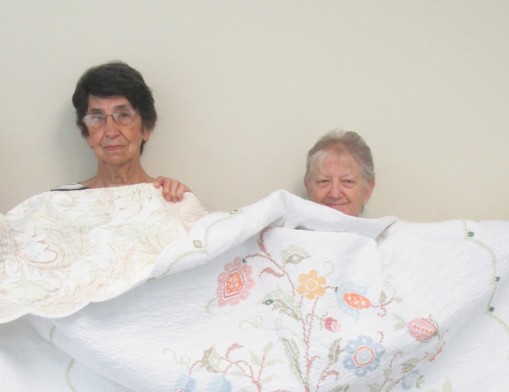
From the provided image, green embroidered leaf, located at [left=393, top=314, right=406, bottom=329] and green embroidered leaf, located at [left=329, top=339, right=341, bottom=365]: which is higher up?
green embroidered leaf, located at [left=393, top=314, right=406, bottom=329]

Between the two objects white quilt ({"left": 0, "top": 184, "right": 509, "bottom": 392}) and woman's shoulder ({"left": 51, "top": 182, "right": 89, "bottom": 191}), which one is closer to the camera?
white quilt ({"left": 0, "top": 184, "right": 509, "bottom": 392})

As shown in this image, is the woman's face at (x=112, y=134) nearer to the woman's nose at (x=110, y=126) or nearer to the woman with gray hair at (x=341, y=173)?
the woman's nose at (x=110, y=126)

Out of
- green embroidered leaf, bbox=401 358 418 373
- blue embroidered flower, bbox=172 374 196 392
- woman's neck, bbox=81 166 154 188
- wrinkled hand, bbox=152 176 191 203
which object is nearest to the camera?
blue embroidered flower, bbox=172 374 196 392

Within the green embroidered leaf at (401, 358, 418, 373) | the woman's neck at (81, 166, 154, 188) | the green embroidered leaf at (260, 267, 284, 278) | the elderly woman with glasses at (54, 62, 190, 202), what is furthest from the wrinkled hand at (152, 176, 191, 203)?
the green embroidered leaf at (401, 358, 418, 373)

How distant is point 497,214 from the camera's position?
1.78 meters

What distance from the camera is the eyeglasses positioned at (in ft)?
4.99

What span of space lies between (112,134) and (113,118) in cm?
5

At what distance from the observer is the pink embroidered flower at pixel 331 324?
114 centimetres

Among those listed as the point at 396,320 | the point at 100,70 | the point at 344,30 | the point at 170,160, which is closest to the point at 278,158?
the point at 170,160

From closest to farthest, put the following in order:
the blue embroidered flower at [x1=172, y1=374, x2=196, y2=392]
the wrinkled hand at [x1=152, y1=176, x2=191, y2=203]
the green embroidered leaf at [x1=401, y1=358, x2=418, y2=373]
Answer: the blue embroidered flower at [x1=172, y1=374, x2=196, y2=392] → the green embroidered leaf at [x1=401, y1=358, x2=418, y2=373] → the wrinkled hand at [x1=152, y1=176, x2=191, y2=203]

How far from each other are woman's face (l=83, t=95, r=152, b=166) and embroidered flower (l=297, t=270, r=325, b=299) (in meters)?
0.67

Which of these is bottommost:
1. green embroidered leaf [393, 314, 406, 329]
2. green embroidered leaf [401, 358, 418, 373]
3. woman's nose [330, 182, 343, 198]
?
green embroidered leaf [401, 358, 418, 373]

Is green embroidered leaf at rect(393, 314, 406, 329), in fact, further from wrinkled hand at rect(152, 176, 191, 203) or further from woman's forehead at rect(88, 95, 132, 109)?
woman's forehead at rect(88, 95, 132, 109)

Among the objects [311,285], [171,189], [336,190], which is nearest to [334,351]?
[311,285]
